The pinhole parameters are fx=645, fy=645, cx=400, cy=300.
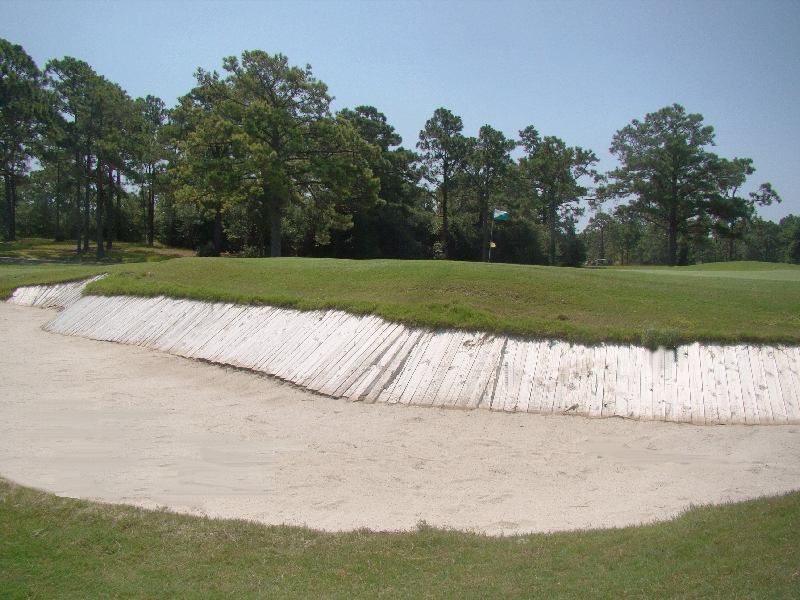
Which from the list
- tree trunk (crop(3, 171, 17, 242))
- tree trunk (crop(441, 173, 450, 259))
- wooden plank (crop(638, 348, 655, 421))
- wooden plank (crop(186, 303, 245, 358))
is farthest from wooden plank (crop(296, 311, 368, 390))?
tree trunk (crop(3, 171, 17, 242))

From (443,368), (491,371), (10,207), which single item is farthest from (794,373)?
(10,207)

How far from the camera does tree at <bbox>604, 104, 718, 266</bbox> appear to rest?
2446 inches

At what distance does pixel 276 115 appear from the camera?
4434cm

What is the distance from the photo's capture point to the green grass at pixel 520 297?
1327 cm

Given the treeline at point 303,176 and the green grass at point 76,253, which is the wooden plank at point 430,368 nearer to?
the treeline at point 303,176

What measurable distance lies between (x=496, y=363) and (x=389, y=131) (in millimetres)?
53252

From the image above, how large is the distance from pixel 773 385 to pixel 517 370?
Result: 15.0ft

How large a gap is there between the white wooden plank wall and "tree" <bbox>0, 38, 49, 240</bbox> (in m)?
41.8

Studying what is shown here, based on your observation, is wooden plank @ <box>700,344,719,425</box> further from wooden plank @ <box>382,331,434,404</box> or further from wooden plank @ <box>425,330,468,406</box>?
wooden plank @ <box>382,331,434,404</box>

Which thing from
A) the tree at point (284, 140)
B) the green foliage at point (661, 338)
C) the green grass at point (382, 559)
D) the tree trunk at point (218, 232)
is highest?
the tree at point (284, 140)

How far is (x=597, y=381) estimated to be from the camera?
12.0m

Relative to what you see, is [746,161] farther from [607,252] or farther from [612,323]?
[612,323]

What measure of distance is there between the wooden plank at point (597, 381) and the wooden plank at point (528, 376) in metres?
1.04

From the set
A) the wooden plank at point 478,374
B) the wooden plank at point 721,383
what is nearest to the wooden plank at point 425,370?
the wooden plank at point 478,374
